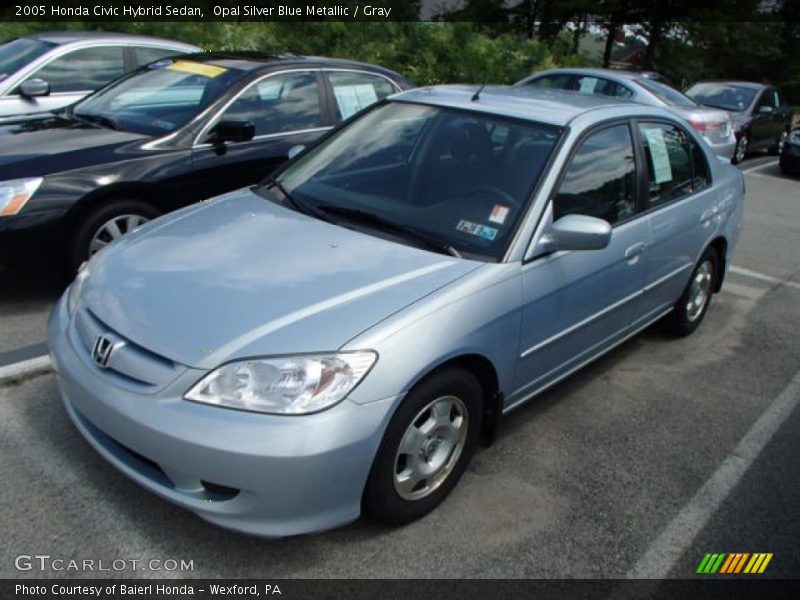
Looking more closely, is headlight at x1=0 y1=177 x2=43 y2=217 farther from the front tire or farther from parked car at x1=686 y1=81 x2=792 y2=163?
parked car at x1=686 y1=81 x2=792 y2=163

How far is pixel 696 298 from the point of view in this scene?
4.86 metres

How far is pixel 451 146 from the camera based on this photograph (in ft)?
11.5

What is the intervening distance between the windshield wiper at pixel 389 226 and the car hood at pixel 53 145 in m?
1.96

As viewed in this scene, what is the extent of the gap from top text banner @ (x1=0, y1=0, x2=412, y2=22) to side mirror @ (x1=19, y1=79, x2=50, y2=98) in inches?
321

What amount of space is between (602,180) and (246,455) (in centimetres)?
224

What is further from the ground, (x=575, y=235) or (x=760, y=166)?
(x=575, y=235)

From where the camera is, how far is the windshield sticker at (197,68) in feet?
17.4

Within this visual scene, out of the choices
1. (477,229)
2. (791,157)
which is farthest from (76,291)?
(791,157)

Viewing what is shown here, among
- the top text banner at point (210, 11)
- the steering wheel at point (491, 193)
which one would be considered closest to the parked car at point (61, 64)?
the steering wheel at point (491, 193)

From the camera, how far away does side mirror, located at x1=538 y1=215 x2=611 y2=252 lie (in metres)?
2.99

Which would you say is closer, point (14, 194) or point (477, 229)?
point (477, 229)

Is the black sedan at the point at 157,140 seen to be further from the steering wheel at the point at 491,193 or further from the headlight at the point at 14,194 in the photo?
the steering wheel at the point at 491,193

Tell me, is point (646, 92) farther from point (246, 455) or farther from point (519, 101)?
point (246, 455)

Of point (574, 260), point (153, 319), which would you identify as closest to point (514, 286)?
point (574, 260)
